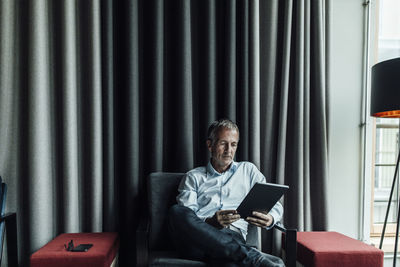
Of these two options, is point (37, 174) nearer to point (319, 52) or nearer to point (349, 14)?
point (319, 52)

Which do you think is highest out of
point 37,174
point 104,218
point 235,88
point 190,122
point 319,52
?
point 319,52

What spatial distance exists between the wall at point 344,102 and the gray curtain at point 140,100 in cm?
21

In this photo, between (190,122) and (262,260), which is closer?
(262,260)

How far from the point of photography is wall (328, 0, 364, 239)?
2.40 m

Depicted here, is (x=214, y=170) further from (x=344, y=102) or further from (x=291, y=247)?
(x=344, y=102)

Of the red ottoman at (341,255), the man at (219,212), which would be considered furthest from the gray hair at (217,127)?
the red ottoman at (341,255)

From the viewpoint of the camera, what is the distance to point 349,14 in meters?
2.40

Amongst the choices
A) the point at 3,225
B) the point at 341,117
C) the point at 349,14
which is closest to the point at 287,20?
the point at 349,14

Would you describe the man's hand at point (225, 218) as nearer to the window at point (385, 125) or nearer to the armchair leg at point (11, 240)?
the armchair leg at point (11, 240)

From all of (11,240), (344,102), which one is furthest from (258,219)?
(11,240)

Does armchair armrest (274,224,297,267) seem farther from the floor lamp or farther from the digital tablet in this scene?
the floor lamp

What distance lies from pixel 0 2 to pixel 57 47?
475 millimetres

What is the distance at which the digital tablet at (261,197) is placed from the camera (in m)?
1.49

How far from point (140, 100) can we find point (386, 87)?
67.4 inches
